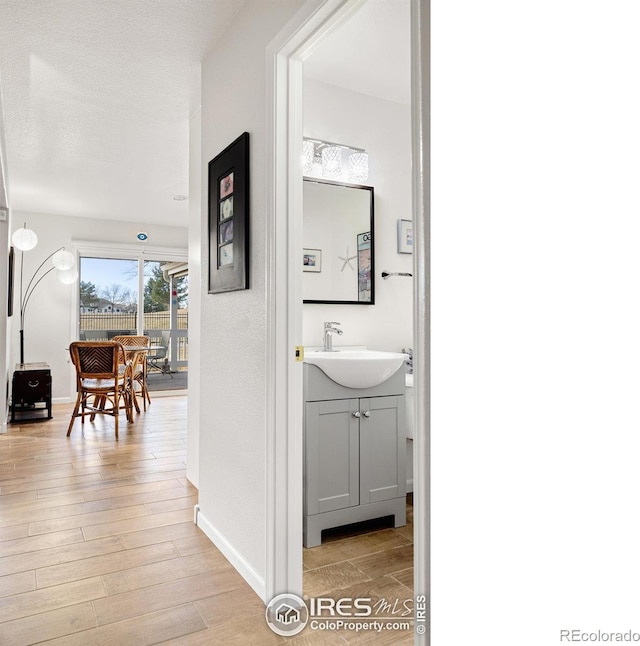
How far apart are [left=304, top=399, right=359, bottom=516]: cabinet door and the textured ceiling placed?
187cm

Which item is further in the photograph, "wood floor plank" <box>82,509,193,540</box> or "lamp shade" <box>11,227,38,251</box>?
"lamp shade" <box>11,227,38,251</box>

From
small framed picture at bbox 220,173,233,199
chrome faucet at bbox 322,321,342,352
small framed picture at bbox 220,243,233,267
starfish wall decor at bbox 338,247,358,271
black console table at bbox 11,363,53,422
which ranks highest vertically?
small framed picture at bbox 220,173,233,199

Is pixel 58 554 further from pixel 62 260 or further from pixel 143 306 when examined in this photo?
pixel 143 306

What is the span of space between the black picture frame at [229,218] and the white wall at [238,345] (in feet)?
0.14

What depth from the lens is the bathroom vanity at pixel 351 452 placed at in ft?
7.65

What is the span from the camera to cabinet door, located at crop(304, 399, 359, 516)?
2.32 metres

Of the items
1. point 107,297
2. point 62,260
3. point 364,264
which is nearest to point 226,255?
point 364,264

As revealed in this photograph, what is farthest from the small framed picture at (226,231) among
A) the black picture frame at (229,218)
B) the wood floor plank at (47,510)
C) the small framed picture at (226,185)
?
the wood floor plank at (47,510)

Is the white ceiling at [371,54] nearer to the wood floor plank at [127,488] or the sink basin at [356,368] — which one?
the sink basin at [356,368]

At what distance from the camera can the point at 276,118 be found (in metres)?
1.88

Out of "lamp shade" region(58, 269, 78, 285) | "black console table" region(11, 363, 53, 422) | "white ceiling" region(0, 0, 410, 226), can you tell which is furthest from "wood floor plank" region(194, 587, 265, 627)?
"lamp shade" region(58, 269, 78, 285)

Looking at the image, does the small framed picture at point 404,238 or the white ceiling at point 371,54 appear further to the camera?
the small framed picture at point 404,238

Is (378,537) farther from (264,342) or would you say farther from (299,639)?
(264,342)
